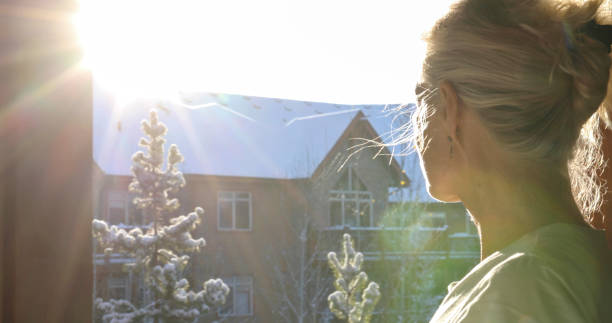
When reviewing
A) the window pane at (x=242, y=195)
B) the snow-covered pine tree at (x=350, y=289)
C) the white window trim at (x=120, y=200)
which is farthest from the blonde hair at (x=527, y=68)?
the window pane at (x=242, y=195)

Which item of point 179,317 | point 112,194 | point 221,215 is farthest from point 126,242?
point 221,215

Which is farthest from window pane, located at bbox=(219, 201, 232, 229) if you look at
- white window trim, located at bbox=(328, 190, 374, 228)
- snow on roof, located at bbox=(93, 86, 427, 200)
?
white window trim, located at bbox=(328, 190, 374, 228)

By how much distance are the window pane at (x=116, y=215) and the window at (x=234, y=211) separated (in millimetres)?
2374

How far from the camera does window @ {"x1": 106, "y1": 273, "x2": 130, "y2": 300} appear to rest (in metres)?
14.4

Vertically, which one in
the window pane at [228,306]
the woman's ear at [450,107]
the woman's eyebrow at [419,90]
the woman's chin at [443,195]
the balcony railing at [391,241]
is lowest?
the window pane at [228,306]

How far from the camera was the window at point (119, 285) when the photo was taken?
14.4m

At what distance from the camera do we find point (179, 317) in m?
11.3

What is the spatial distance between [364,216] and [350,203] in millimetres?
595

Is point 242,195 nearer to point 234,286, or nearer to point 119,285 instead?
point 234,286

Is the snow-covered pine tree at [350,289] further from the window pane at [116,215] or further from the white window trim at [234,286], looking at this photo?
the window pane at [116,215]

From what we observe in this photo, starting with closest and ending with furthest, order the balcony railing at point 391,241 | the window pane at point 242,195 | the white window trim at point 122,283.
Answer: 1. the white window trim at point 122,283
2. the window pane at point 242,195
3. the balcony railing at point 391,241

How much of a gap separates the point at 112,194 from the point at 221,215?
286 cm

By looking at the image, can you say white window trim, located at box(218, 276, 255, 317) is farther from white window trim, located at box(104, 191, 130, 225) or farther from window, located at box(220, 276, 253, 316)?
white window trim, located at box(104, 191, 130, 225)

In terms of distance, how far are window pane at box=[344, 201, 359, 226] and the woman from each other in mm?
16661
